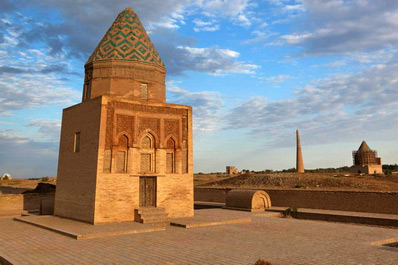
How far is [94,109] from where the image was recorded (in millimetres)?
12430

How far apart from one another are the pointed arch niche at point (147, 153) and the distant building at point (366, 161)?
4753 centimetres

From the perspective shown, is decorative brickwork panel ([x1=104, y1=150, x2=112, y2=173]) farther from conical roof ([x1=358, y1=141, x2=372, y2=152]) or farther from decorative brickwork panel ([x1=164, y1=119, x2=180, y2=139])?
conical roof ([x1=358, y1=141, x2=372, y2=152])

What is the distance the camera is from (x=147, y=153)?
13.2 metres

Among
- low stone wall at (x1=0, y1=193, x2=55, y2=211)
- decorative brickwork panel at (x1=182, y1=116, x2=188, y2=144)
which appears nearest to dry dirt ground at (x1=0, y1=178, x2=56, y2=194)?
low stone wall at (x1=0, y1=193, x2=55, y2=211)

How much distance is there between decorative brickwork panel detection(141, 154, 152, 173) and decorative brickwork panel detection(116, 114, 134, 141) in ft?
3.51

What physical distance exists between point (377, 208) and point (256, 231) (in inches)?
318

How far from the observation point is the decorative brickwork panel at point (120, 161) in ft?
40.4

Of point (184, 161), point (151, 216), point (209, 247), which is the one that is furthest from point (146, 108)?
point (209, 247)

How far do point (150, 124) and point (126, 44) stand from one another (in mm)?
3913

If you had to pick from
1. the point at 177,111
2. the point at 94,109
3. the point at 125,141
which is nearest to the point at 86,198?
the point at 125,141

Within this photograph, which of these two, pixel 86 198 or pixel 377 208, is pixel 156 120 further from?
pixel 377 208

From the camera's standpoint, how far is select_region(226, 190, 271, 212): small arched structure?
656 inches

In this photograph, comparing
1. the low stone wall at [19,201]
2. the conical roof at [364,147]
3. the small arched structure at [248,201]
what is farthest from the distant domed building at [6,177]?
the conical roof at [364,147]

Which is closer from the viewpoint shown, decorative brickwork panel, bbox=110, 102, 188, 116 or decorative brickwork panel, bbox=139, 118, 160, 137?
decorative brickwork panel, bbox=110, 102, 188, 116
